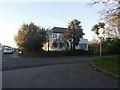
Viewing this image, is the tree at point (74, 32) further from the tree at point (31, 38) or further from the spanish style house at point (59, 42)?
the tree at point (31, 38)

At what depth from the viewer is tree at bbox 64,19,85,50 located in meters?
65.4

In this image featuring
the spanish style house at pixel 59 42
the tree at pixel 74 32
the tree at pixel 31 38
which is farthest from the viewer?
the spanish style house at pixel 59 42

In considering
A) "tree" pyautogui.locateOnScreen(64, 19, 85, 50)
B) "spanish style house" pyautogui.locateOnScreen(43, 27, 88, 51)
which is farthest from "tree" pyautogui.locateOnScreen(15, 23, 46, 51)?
"tree" pyautogui.locateOnScreen(64, 19, 85, 50)

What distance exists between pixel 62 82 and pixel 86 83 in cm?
123

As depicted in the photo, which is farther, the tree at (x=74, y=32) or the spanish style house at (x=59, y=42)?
the spanish style house at (x=59, y=42)

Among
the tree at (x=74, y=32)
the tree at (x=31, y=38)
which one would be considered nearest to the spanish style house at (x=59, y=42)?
the tree at (x=74, y=32)

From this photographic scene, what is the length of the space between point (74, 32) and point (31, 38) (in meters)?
19.7

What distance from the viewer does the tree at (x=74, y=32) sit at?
6538cm

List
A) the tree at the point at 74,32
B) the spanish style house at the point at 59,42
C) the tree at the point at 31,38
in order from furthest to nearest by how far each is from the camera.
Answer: the spanish style house at the point at 59,42 < the tree at the point at 74,32 < the tree at the point at 31,38

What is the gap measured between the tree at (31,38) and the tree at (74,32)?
1523 cm

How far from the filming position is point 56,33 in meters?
80.8

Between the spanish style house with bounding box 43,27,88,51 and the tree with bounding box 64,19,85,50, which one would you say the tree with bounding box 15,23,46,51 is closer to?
the spanish style house with bounding box 43,27,88,51

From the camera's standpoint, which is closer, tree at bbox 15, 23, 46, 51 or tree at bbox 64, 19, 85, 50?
tree at bbox 15, 23, 46, 51

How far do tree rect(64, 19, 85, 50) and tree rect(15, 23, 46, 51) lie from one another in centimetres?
1523
